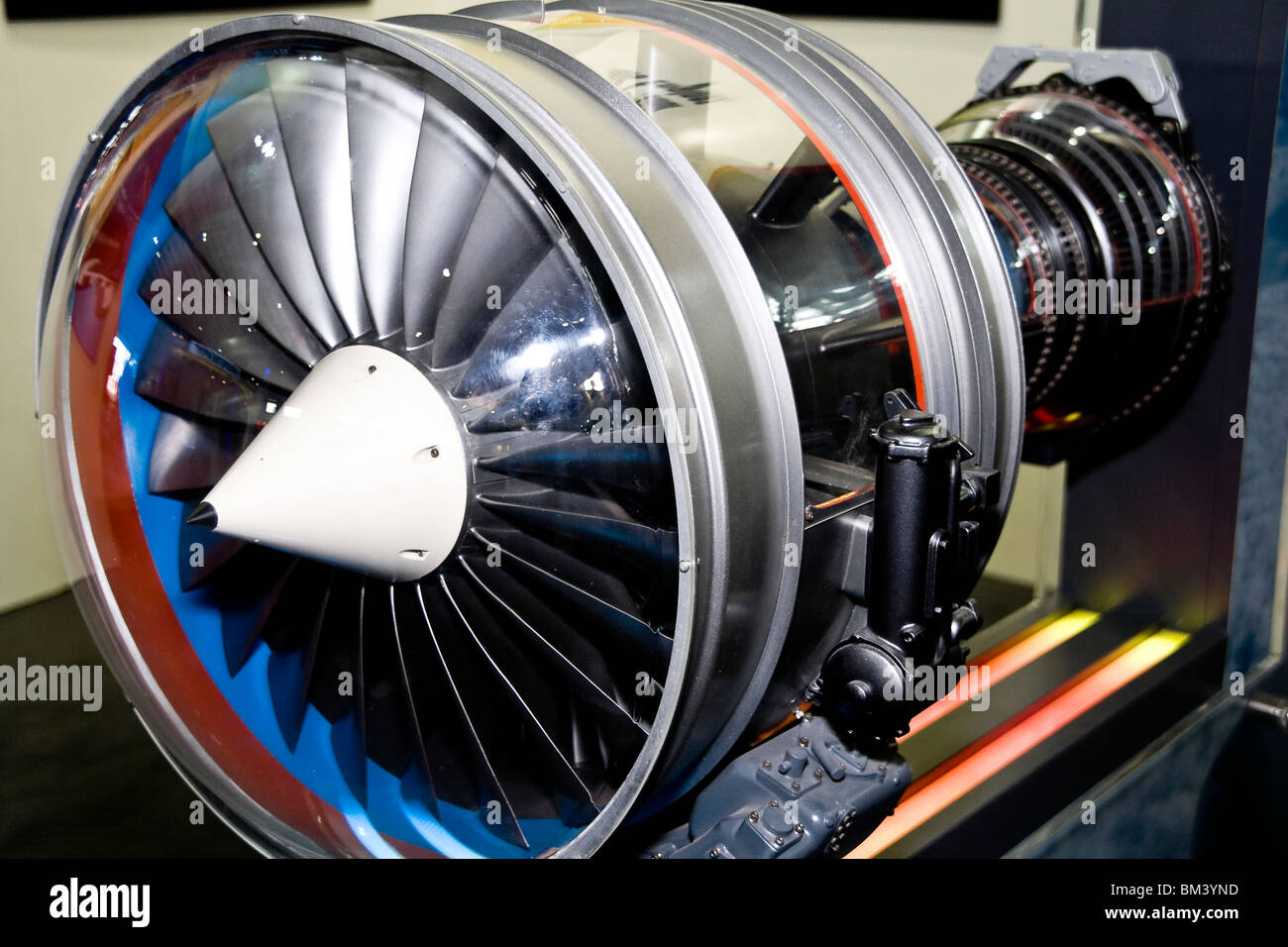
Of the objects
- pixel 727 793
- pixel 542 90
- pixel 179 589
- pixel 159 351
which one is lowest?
pixel 727 793

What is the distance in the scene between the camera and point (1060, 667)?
2.49 meters

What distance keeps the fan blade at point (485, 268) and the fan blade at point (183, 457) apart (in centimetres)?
47

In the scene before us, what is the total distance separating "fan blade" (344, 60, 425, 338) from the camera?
57.3 inches

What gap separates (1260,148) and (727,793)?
1713mm

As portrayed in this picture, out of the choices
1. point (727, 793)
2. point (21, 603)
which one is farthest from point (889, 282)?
point (21, 603)

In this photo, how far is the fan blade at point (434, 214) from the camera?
142cm

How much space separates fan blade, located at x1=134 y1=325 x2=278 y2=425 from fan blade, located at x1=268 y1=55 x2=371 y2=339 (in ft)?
0.65

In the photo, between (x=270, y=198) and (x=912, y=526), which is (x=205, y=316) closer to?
(x=270, y=198)

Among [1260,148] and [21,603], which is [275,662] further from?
[21,603]
